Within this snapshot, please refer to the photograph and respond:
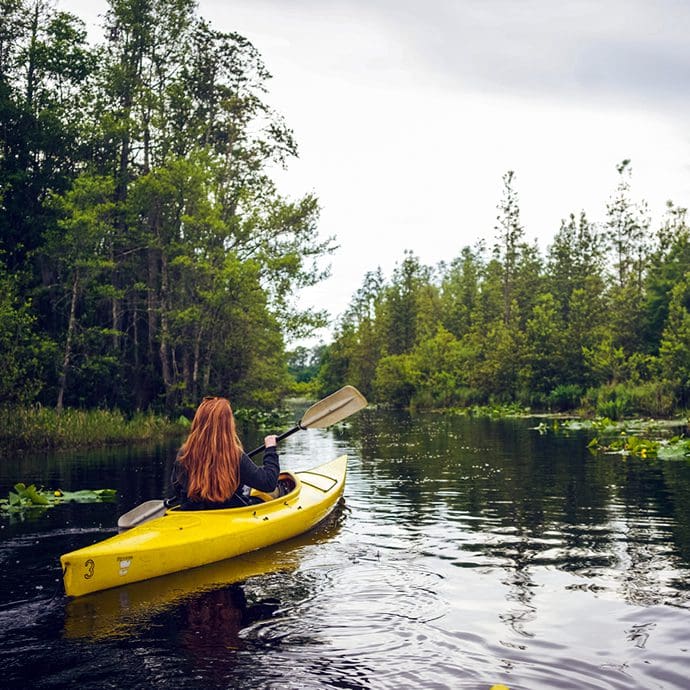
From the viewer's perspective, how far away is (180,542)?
6.29 meters

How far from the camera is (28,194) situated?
961 inches

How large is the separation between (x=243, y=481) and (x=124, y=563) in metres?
1.31

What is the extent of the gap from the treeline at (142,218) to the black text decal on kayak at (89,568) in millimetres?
16260

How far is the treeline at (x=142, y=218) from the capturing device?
23.4 m

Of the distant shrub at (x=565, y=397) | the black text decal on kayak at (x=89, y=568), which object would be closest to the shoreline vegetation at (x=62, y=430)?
the black text decal on kayak at (x=89, y=568)

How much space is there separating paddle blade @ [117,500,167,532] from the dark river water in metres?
0.66

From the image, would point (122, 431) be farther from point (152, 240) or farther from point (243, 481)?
point (243, 481)

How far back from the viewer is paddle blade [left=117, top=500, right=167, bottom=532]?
21.9ft

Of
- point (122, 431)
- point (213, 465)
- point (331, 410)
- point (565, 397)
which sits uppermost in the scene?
point (331, 410)

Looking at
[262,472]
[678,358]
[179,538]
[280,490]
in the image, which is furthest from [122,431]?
[678,358]

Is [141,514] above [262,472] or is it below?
below

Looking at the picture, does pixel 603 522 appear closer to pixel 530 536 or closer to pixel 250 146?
pixel 530 536

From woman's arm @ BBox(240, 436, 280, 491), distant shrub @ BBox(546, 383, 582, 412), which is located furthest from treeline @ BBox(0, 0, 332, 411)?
woman's arm @ BBox(240, 436, 280, 491)

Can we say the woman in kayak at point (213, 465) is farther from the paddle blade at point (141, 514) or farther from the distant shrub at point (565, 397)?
the distant shrub at point (565, 397)
